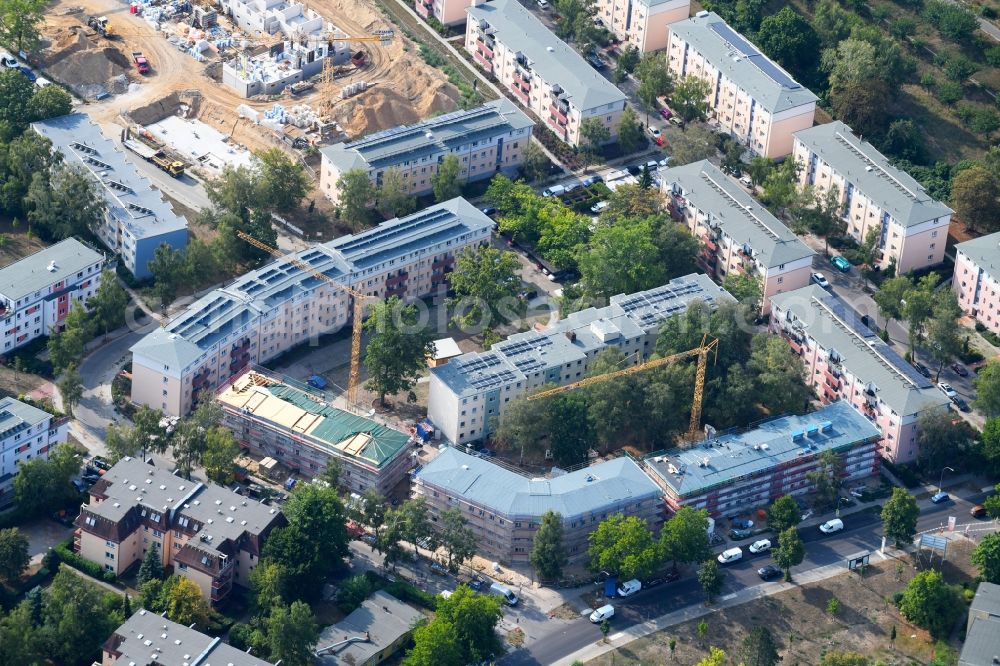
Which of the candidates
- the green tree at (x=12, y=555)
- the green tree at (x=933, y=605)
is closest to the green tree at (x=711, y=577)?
the green tree at (x=933, y=605)

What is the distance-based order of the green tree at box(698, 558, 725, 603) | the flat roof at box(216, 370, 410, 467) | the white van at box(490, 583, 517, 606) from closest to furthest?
the green tree at box(698, 558, 725, 603) < the white van at box(490, 583, 517, 606) < the flat roof at box(216, 370, 410, 467)

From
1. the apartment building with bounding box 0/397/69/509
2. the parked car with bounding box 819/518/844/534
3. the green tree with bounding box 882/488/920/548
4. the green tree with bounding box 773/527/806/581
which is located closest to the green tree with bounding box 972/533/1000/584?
the green tree with bounding box 882/488/920/548

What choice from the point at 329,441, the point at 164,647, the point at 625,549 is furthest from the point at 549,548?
the point at 164,647

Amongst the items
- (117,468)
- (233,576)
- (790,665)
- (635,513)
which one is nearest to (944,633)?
(790,665)

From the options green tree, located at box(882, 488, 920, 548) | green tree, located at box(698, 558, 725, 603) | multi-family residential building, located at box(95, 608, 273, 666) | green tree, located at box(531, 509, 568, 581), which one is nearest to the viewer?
multi-family residential building, located at box(95, 608, 273, 666)

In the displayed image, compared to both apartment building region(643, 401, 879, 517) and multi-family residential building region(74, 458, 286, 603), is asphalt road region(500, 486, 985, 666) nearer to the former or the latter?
apartment building region(643, 401, 879, 517)

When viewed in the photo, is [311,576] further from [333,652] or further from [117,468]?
[117,468]

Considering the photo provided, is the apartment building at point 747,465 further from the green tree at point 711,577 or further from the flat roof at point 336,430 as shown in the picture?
the flat roof at point 336,430

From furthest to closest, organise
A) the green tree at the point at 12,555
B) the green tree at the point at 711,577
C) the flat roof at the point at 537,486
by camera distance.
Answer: the flat roof at the point at 537,486 < the green tree at the point at 711,577 < the green tree at the point at 12,555
